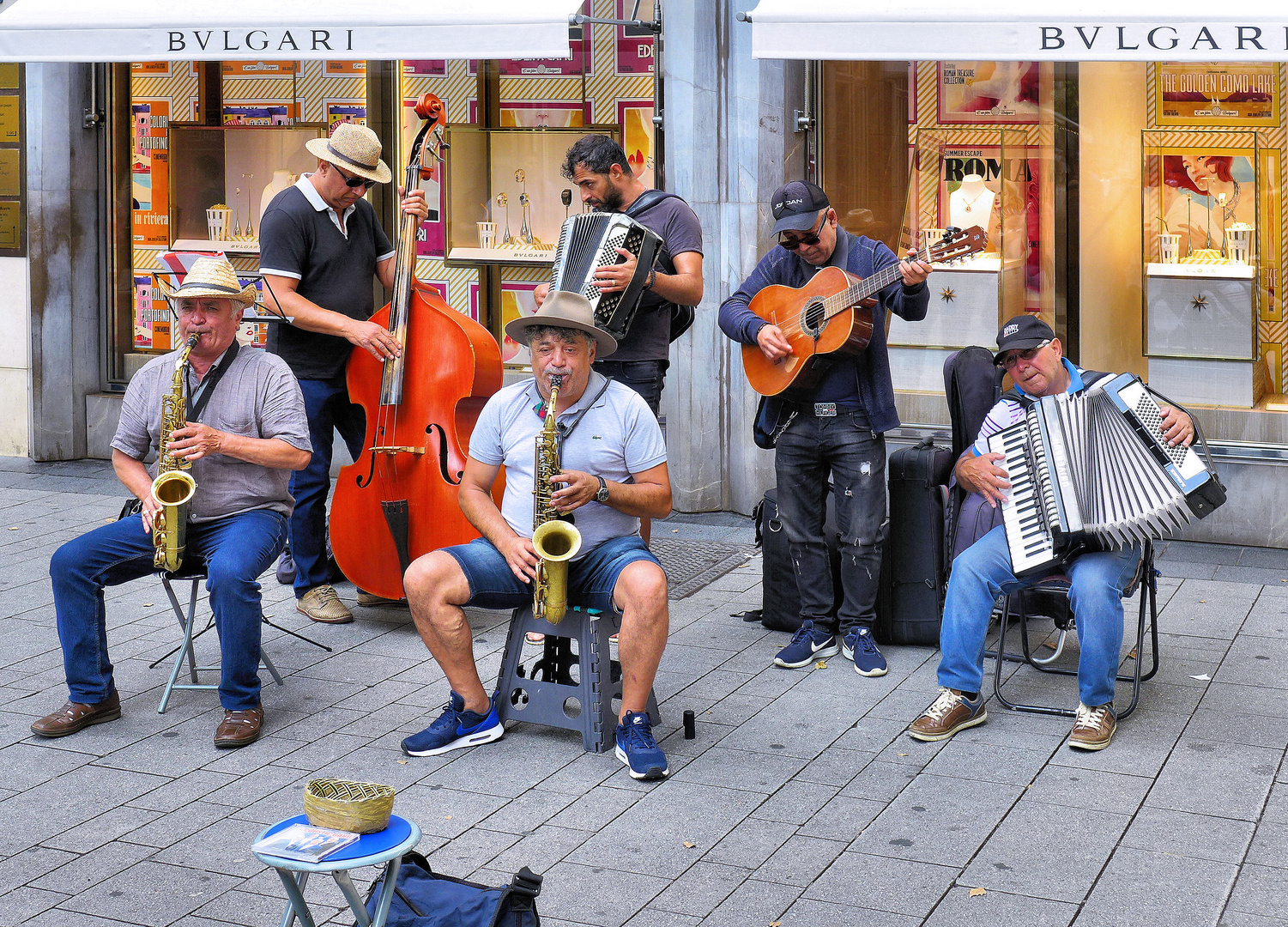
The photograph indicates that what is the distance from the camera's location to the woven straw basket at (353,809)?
9.48ft

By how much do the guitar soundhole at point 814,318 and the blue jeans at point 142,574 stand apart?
1.96 m

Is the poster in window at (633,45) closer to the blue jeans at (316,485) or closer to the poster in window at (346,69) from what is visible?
the poster in window at (346,69)

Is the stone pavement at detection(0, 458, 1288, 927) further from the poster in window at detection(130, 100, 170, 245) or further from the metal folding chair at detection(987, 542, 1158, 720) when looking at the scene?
the poster in window at detection(130, 100, 170, 245)

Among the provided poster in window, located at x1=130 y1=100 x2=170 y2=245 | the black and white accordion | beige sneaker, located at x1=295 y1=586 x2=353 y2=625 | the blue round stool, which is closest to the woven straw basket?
the blue round stool

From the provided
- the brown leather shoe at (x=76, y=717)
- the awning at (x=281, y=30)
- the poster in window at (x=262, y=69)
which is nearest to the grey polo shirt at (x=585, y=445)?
the brown leather shoe at (x=76, y=717)

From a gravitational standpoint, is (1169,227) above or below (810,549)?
above

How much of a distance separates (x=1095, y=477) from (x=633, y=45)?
14.5 ft

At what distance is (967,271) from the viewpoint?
7832mm

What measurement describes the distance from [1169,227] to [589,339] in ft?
13.2

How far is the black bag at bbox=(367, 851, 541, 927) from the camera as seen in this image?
2.98 m

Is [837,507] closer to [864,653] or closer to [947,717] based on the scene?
[864,653]

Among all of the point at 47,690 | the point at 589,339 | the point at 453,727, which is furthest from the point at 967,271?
the point at 47,690

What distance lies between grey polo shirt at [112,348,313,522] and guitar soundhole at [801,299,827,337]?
176 centimetres

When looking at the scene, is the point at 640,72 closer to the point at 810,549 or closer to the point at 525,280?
the point at 525,280
